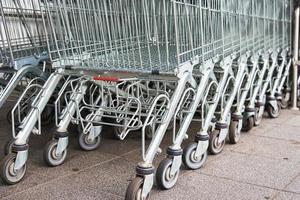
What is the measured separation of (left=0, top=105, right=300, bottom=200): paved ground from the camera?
3801mm

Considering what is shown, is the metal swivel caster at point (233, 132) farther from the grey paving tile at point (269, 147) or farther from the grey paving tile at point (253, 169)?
the grey paving tile at point (253, 169)

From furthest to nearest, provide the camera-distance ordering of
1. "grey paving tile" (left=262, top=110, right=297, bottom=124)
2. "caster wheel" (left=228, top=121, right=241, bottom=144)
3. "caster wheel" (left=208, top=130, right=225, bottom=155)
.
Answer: "grey paving tile" (left=262, top=110, right=297, bottom=124), "caster wheel" (left=228, top=121, right=241, bottom=144), "caster wheel" (left=208, top=130, right=225, bottom=155)

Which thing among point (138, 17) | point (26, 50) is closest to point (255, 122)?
point (138, 17)

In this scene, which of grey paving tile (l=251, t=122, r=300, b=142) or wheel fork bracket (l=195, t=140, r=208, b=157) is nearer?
wheel fork bracket (l=195, t=140, r=208, b=157)

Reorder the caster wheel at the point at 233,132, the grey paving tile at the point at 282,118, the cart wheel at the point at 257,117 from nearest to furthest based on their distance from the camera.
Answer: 1. the caster wheel at the point at 233,132
2. the cart wheel at the point at 257,117
3. the grey paving tile at the point at 282,118

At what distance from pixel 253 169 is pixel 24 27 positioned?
342 cm

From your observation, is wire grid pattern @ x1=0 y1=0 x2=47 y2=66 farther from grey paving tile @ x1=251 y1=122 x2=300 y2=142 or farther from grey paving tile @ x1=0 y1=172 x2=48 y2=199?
grey paving tile @ x1=251 y1=122 x2=300 y2=142

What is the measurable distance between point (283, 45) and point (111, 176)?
3933 mm

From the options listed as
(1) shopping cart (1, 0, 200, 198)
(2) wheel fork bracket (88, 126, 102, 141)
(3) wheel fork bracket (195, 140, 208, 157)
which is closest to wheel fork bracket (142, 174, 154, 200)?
(1) shopping cart (1, 0, 200, 198)

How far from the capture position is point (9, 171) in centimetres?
400

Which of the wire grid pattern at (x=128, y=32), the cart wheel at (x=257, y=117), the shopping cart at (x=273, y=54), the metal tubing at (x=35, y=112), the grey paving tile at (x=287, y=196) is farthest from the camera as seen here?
the shopping cart at (x=273, y=54)

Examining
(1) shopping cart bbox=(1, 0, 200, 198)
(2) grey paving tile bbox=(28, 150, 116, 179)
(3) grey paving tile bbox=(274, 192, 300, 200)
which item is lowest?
(3) grey paving tile bbox=(274, 192, 300, 200)

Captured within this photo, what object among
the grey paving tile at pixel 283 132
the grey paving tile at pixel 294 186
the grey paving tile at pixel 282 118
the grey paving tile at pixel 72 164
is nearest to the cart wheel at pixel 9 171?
the grey paving tile at pixel 72 164

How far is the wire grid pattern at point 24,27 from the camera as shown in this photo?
5471 mm
